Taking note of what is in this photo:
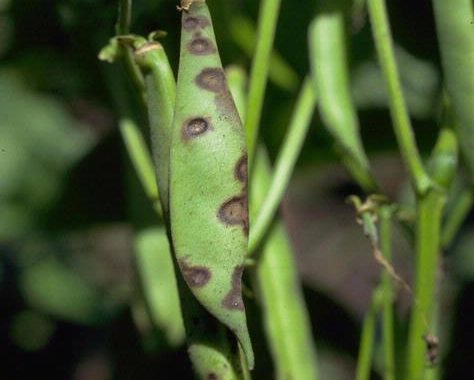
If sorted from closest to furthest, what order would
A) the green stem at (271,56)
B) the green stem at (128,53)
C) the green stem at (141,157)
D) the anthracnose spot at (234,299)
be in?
the anthracnose spot at (234,299) → the green stem at (128,53) → the green stem at (141,157) → the green stem at (271,56)

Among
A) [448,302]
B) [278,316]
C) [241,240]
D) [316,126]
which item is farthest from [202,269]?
[448,302]

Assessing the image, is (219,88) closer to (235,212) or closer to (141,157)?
(235,212)

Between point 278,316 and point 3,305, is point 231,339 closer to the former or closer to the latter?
point 278,316

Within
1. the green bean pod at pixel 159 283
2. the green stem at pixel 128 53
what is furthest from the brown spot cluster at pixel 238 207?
the green bean pod at pixel 159 283

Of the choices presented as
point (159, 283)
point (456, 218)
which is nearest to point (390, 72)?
point (456, 218)

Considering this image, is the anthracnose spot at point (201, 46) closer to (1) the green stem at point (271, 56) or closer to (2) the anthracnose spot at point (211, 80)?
(2) the anthracnose spot at point (211, 80)

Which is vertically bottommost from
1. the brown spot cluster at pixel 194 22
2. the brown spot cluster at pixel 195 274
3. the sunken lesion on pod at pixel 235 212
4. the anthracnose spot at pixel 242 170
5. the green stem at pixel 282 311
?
the green stem at pixel 282 311
